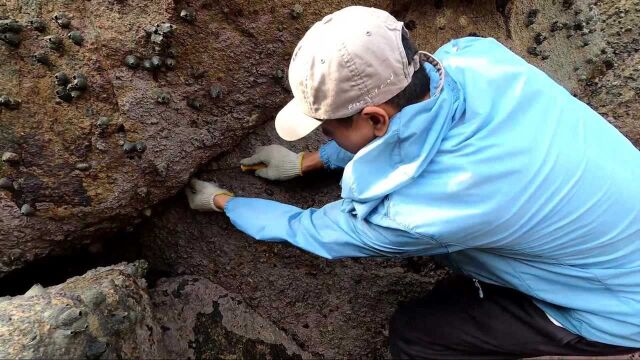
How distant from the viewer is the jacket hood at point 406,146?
143 cm

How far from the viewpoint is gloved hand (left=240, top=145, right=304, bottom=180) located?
7.51 feet

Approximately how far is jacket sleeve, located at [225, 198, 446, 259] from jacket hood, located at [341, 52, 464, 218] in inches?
4.9

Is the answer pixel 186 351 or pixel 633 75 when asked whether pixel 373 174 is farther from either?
pixel 633 75

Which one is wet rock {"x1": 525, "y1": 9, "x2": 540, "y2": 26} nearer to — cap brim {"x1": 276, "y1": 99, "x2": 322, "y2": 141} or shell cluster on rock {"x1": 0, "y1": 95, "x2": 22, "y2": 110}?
cap brim {"x1": 276, "y1": 99, "x2": 322, "y2": 141}

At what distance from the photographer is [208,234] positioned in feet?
7.98

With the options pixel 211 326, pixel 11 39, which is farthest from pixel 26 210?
pixel 211 326

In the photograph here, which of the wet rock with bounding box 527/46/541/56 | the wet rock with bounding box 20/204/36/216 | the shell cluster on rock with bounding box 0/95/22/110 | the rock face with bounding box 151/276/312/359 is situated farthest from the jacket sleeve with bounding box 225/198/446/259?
the wet rock with bounding box 527/46/541/56

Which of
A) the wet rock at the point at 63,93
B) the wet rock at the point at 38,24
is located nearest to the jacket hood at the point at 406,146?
the wet rock at the point at 63,93

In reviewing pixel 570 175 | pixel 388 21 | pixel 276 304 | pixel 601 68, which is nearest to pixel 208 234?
pixel 276 304

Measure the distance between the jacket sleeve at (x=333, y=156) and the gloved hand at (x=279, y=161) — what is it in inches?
4.4

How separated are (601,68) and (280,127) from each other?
2.01m

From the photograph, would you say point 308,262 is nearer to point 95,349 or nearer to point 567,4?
point 95,349

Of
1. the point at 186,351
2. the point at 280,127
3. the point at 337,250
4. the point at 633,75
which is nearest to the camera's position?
the point at 280,127

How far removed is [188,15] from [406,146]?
3.24ft
